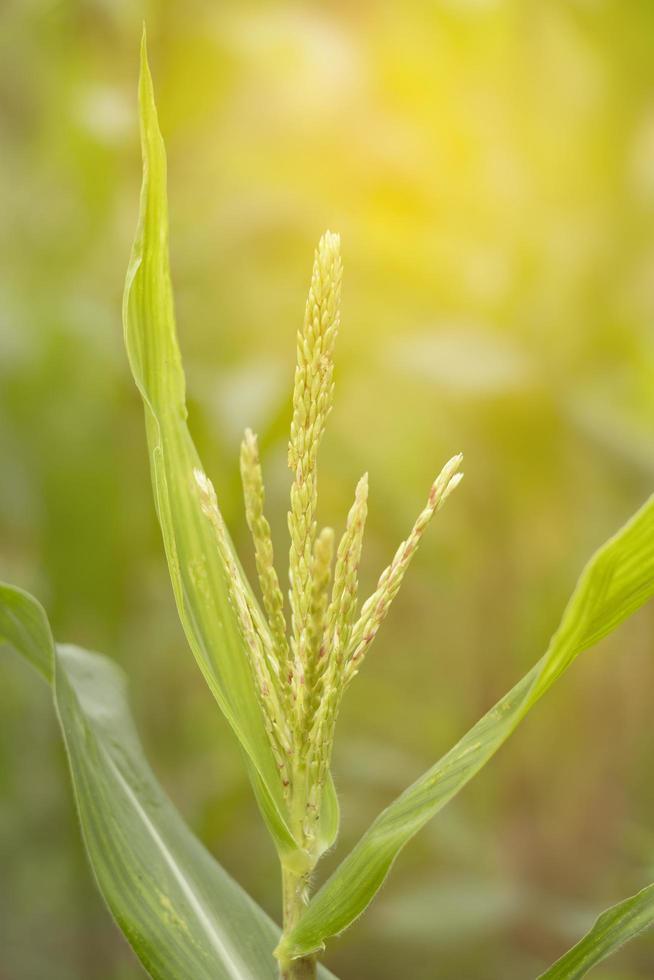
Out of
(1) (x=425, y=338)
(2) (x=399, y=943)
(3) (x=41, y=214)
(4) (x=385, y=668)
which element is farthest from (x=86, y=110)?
(2) (x=399, y=943)

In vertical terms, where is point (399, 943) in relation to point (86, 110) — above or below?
below

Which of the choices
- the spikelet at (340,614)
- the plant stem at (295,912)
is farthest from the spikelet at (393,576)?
the plant stem at (295,912)

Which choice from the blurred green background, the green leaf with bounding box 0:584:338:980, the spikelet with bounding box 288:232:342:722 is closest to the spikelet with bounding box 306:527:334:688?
the spikelet with bounding box 288:232:342:722

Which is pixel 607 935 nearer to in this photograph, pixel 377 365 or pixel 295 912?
pixel 295 912

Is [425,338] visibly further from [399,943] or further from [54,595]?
[399,943]

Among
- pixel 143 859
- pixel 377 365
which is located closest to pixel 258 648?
pixel 143 859

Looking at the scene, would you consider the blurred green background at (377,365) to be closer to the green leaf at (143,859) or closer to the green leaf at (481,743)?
the green leaf at (143,859)

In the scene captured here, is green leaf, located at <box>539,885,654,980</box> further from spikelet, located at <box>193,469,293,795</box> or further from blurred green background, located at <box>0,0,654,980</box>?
blurred green background, located at <box>0,0,654,980</box>
